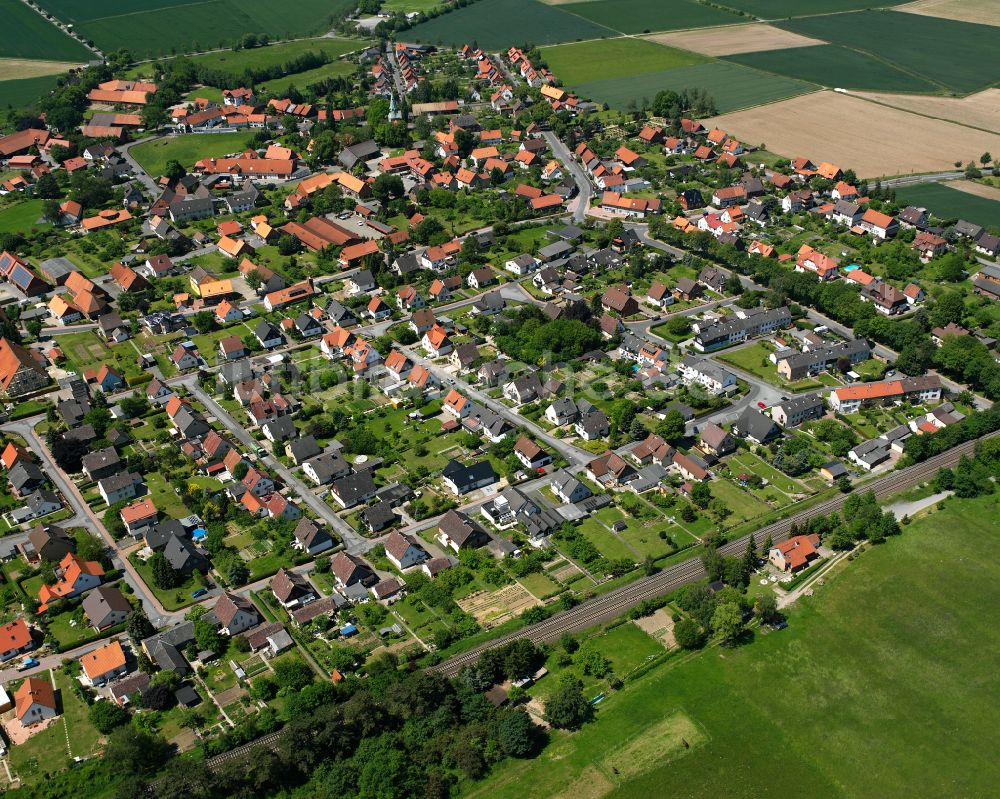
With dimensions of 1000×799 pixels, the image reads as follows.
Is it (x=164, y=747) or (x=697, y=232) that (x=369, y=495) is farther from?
(x=697, y=232)

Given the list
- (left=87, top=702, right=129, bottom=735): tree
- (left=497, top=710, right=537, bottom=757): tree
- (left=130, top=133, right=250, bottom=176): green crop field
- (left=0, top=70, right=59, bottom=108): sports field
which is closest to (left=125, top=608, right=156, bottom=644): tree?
(left=87, top=702, right=129, bottom=735): tree

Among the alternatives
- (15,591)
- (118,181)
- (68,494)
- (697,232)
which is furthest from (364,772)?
(118,181)

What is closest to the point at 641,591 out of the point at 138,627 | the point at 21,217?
the point at 138,627

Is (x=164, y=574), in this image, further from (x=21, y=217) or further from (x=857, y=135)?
(x=857, y=135)

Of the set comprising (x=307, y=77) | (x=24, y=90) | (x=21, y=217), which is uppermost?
(x=307, y=77)

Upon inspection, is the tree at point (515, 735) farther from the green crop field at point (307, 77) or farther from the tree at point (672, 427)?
the green crop field at point (307, 77)

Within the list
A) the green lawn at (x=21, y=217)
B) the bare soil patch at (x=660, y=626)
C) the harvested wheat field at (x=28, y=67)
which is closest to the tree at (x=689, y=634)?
the bare soil patch at (x=660, y=626)

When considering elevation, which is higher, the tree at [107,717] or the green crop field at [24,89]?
the green crop field at [24,89]
